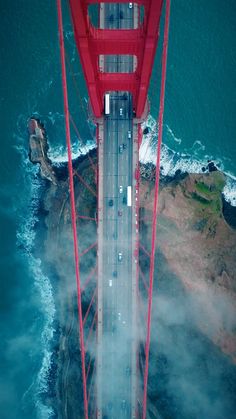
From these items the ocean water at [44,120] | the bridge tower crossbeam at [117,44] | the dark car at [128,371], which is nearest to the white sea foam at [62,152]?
the ocean water at [44,120]

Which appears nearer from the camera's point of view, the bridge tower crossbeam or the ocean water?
the bridge tower crossbeam

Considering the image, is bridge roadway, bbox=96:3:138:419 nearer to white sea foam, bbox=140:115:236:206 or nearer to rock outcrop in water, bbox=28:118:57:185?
white sea foam, bbox=140:115:236:206

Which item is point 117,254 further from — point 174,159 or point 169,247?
point 174,159

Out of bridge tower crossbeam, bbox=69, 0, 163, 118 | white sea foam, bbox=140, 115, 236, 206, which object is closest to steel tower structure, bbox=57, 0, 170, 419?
bridge tower crossbeam, bbox=69, 0, 163, 118

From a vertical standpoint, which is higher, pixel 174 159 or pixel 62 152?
pixel 62 152

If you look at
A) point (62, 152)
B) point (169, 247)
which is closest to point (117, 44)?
point (62, 152)

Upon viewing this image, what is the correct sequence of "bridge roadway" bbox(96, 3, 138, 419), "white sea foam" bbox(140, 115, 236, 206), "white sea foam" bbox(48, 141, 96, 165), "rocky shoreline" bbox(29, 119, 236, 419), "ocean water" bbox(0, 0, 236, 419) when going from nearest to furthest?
"bridge roadway" bbox(96, 3, 138, 419) < "rocky shoreline" bbox(29, 119, 236, 419) < "ocean water" bbox(0, 0, 236, 419) < "white sea foam" bbox(140, 115, 236, 206) < "white sea foam" bbox(48, 141, 96, 165)
